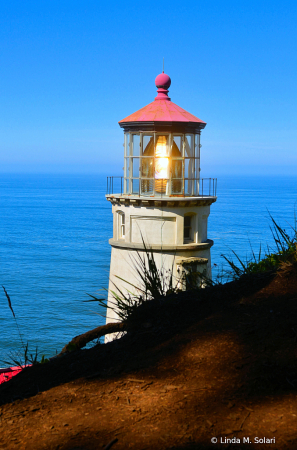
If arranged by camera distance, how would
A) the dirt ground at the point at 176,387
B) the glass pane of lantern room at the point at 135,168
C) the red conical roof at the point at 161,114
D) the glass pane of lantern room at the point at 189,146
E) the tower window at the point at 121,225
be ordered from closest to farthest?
the dirt ground at the point at 176,387
the red conical roof at the point at 161,114
the glass pane of lantern room at the point at 189,146
the glass pane of lantern room at the point at 135,168
the tower window at the point at 121,225

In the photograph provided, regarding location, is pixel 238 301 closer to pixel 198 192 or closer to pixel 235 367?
pixel 235 367

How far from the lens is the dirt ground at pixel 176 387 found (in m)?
3.21

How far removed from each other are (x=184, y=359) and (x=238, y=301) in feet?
4.38

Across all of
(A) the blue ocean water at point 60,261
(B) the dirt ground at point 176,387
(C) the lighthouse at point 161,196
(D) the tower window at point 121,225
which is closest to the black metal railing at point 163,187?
(C) the lighthouse at point 161,196

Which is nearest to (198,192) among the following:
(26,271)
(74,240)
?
(26,271)

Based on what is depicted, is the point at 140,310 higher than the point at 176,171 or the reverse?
the reverse

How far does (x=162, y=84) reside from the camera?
1390 cm

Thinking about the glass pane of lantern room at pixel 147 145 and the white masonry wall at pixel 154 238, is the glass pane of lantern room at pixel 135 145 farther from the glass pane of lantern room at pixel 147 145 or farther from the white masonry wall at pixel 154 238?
the white masonry wall at pixel 154 238

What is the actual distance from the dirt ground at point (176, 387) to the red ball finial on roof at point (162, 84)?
9571 millimetres

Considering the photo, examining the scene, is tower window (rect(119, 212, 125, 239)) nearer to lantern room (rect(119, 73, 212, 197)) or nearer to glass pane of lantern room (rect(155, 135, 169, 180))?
lantern room (rect(119, 73, 212, 197))

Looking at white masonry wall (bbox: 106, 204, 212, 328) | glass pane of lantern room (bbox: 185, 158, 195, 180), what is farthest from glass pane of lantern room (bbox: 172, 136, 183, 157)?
white masonry wall (bbox: 106, 204, 212, 328)

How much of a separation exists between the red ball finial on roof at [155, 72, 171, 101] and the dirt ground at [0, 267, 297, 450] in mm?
9571

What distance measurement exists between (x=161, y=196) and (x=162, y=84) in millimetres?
3365

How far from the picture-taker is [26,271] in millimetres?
41844
